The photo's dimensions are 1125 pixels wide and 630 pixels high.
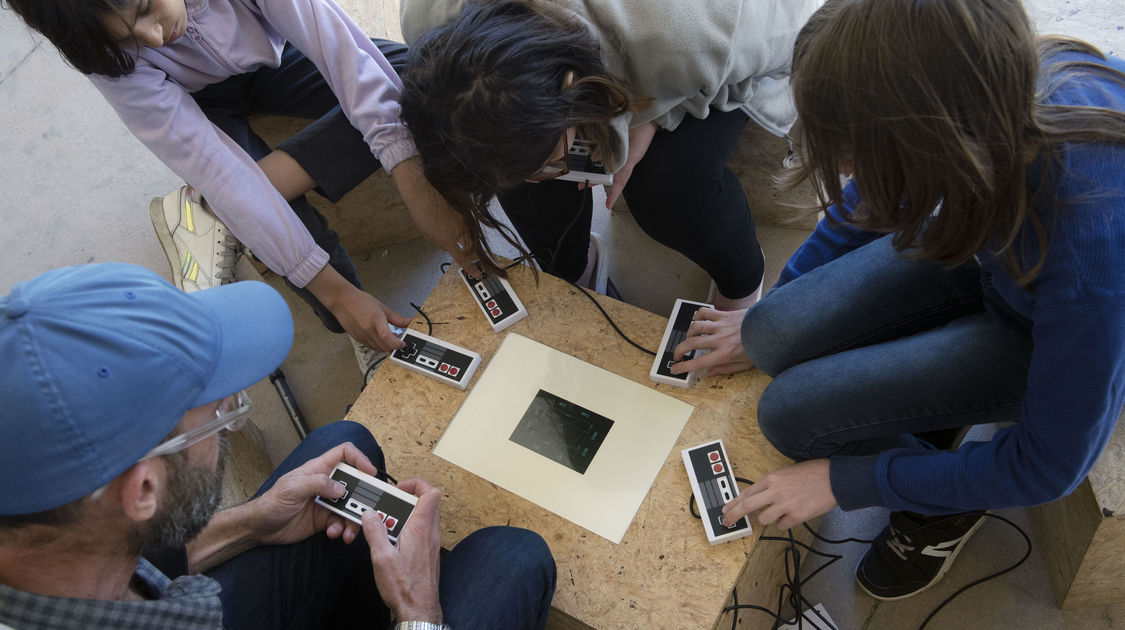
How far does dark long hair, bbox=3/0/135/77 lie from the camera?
1.13 metres

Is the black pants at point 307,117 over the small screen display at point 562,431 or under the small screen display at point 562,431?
over

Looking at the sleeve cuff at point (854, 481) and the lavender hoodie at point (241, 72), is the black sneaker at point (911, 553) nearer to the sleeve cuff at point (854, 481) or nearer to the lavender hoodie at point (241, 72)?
the sleeve cuff at point (854, 481)

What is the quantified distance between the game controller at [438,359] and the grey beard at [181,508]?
54cm

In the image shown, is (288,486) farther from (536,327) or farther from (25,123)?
(25,123)

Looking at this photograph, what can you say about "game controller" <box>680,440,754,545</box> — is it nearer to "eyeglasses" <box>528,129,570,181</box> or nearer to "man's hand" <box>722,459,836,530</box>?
"man's hand" <box>722,459,836,530</box>

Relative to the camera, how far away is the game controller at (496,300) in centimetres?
155

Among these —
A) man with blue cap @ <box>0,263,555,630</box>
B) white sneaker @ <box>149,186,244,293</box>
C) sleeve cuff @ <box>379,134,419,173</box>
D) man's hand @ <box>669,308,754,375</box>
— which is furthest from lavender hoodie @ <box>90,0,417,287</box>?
man's hand @ <box>669,308,754,375</box>

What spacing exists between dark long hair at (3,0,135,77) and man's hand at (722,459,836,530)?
4.05ft

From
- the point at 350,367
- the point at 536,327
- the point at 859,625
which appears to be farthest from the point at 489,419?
the point at 859,625

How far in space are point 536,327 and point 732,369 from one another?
1.31 ft

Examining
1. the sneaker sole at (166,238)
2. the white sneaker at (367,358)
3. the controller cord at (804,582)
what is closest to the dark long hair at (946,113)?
the controller cord at (804,582)

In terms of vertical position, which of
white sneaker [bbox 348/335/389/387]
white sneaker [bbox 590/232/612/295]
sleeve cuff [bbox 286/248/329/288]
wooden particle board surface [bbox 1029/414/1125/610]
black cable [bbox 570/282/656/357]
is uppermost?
sleeve cuff [bbox 286/248/329/288]

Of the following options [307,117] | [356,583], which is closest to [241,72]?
[307,117]

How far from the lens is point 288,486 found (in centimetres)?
122
